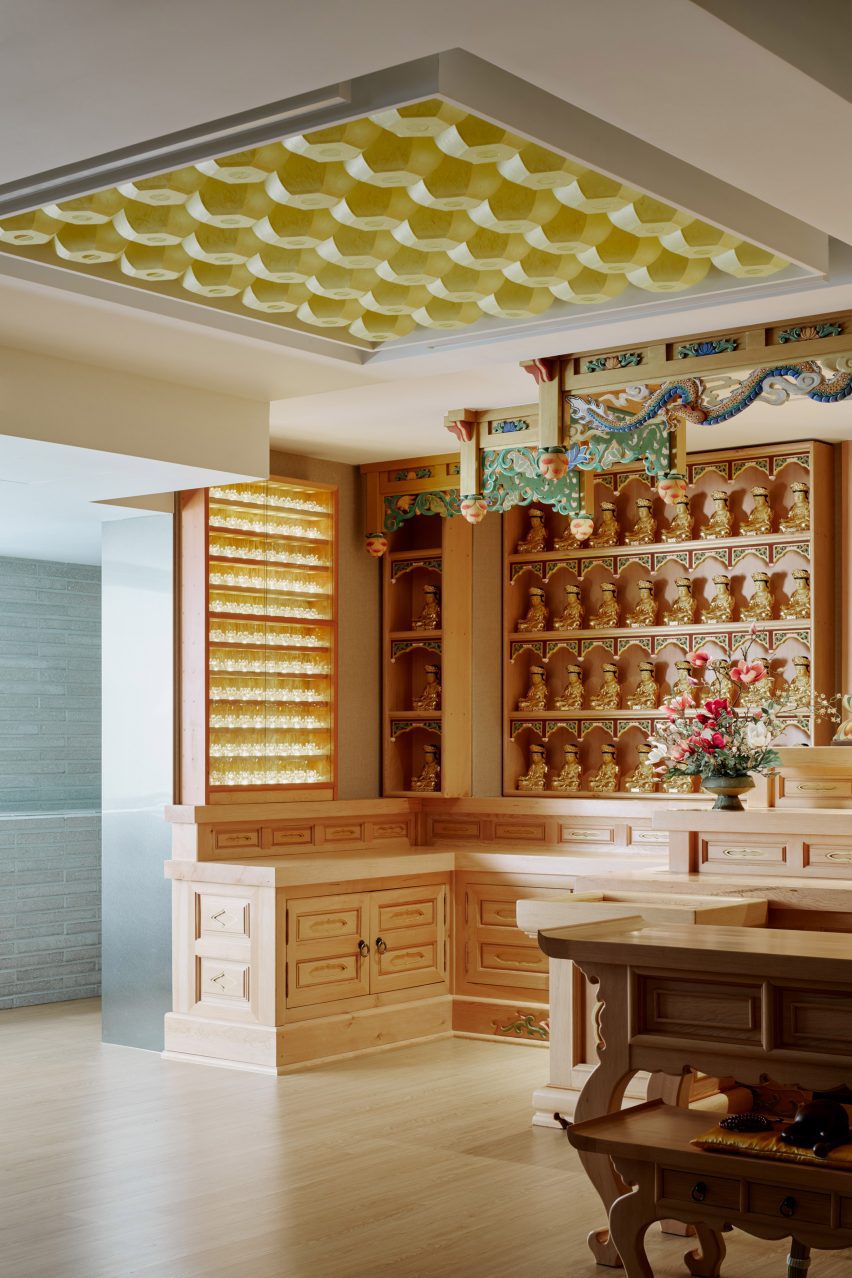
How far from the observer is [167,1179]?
509 cm

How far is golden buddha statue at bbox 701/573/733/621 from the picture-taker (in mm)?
7910

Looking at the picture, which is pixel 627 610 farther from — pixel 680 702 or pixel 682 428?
pixel 682 428

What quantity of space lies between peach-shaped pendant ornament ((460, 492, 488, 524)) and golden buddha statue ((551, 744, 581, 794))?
2309 mm

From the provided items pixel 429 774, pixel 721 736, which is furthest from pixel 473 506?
pixel 429 774

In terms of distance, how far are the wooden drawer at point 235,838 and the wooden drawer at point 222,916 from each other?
0.93 ft

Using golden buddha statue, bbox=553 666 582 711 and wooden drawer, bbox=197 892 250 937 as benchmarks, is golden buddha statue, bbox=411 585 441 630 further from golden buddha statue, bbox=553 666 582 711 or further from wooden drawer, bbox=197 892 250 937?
wooden drawer, bbox=197 892 250 937

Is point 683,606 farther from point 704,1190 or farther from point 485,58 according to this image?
point 485,58

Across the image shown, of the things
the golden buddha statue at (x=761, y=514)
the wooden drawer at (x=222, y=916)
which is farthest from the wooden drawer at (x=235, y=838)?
the golden buddha statue at (x=761, y=514)

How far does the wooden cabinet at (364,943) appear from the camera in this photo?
7.02 metres

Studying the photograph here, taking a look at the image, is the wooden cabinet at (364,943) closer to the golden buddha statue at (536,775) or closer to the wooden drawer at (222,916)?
the wooden drawer at (222,916)

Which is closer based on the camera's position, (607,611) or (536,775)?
(607,611)

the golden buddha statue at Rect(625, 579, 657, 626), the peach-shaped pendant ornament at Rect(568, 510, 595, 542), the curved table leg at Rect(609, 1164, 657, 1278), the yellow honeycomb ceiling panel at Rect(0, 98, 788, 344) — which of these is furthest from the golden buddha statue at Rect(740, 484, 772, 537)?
the curved table leg at Rect(609, 1164, 657, 1278)

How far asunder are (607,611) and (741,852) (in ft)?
8.01

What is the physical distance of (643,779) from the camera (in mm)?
8148
